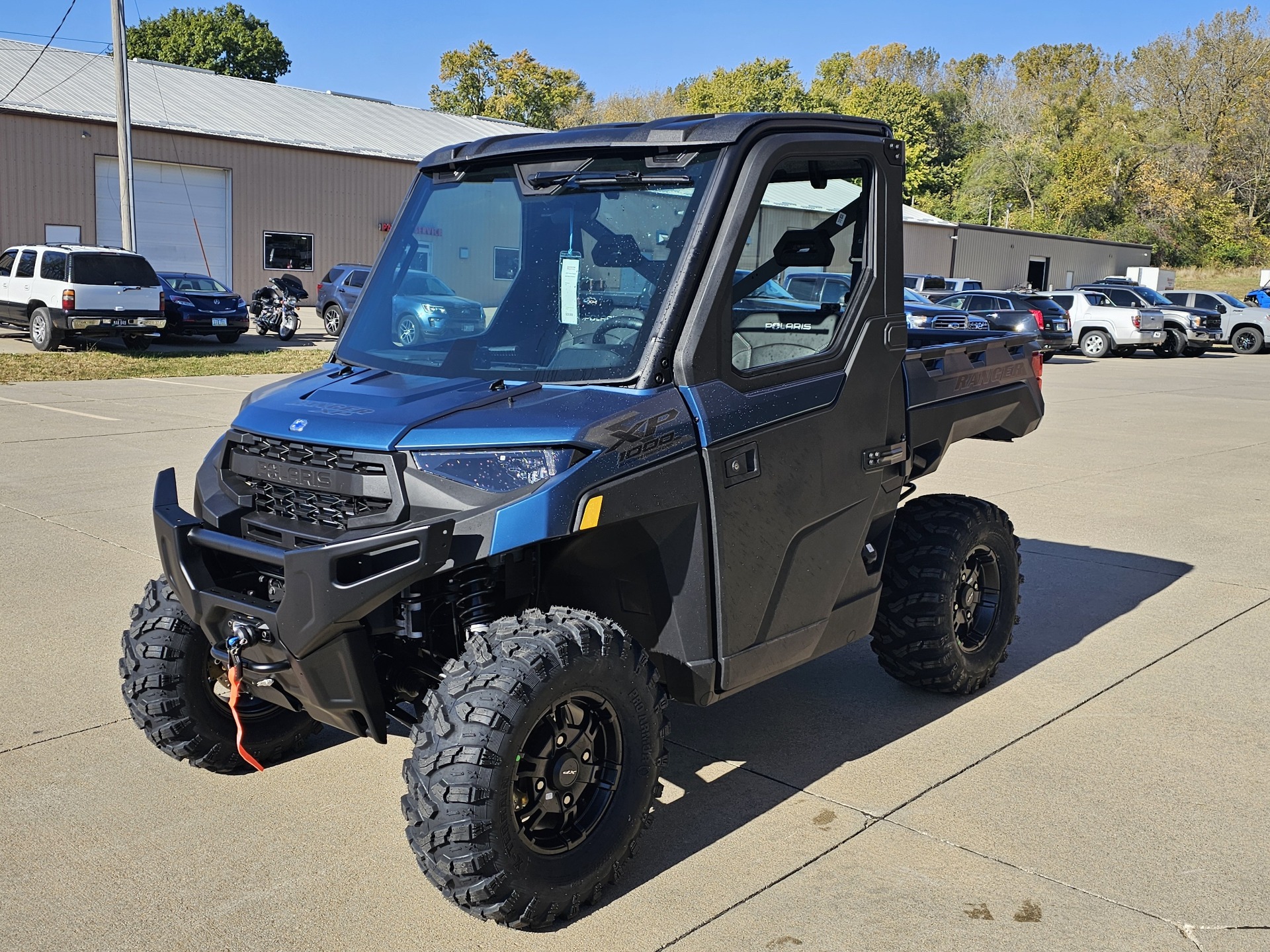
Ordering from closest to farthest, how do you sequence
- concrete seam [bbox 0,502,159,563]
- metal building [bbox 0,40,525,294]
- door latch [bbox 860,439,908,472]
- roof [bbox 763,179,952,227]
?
roof [bbox 763,179,952,227] < door latch [bbox 860,439,908,472] < concrete seam [bbox 0,502,159,563] < metal building [bbox 0,40,525,294]

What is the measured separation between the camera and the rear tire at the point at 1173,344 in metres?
31.8

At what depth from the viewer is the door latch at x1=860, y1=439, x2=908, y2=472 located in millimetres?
4199

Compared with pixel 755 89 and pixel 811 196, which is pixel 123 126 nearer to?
pixel 811 196

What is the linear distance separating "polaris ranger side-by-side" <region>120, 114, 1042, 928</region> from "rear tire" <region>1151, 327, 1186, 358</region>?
1198 inches

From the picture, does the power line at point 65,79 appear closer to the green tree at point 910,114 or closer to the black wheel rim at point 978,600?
the black wheel rim at point 978,600

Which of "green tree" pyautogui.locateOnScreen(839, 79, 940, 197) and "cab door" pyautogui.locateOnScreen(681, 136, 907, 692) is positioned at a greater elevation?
"green tree" pyautogui.locateOnScreen(839, 79, 940, 197)

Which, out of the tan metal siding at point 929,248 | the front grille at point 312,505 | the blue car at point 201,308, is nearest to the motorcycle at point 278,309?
the blue car at point 201,308

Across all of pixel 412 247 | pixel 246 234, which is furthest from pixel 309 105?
pixel 412 247

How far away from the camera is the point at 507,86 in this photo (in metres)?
83.9

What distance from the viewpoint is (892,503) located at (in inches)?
177

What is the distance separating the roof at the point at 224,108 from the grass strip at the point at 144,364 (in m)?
10.4

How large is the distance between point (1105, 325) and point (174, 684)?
30.7m

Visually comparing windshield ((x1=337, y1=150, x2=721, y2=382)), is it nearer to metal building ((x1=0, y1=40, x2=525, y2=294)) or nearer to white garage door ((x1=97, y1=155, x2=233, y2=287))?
metal building ((x1=0, y1=40, x2=525, y2=294))

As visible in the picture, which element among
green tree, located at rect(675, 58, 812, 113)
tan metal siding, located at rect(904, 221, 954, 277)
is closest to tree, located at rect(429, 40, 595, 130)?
green tree, located at rect(675, 58, 812, 113)
